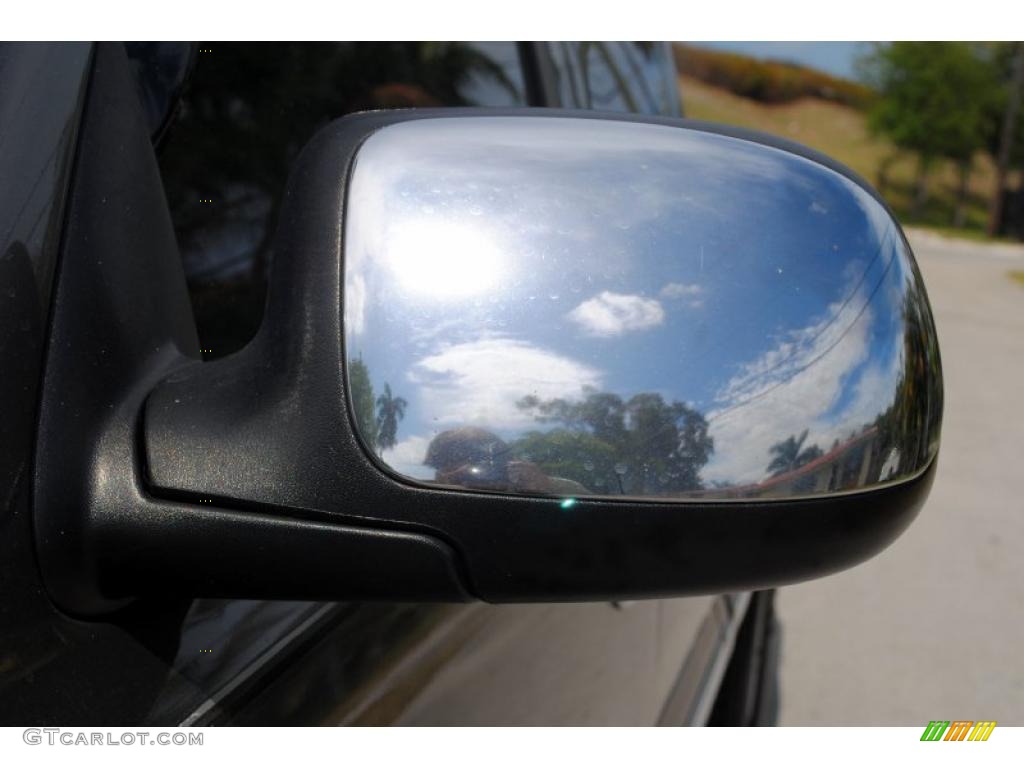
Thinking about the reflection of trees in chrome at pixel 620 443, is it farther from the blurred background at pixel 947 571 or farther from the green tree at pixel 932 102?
the green tree at pixel 932 102

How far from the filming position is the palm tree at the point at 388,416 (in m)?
0.73

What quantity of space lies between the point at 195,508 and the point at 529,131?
37 cm

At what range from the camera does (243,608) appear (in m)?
0.93

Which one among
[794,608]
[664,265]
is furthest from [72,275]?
[794,608]

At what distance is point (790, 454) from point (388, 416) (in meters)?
0.28

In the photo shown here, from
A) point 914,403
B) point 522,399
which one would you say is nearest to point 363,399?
point 522,399

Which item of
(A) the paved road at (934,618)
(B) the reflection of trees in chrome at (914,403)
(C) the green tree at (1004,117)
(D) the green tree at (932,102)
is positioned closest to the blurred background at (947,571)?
(A) the paved road at (934,618)

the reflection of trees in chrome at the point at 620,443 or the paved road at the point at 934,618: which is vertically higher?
the reflection of trees in chrome at the point at 620,443

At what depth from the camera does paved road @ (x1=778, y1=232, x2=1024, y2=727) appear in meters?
3.39

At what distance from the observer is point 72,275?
33.1 inches

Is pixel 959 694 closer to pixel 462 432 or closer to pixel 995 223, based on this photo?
pixel 462 432
